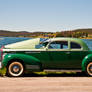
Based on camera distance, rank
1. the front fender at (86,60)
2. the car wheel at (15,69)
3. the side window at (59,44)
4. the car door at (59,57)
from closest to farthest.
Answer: the car wheel at (15,69)
the front fender at (86,60)
the car door at (59,57)
the side window at (59,44)

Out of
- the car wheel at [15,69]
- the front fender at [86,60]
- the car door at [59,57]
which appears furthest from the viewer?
the car door at [59,57]

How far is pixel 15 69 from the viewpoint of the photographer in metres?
7.79

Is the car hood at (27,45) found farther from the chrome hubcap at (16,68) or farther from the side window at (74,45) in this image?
the side window at (74,45)

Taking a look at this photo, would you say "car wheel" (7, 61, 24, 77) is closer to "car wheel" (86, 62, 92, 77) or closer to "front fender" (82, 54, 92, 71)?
"front fender" (82, 54, 92, 71)

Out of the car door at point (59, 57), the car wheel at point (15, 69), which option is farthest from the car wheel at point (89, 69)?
the car wheel at point (15, 69)

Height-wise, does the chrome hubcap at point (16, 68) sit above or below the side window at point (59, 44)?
below

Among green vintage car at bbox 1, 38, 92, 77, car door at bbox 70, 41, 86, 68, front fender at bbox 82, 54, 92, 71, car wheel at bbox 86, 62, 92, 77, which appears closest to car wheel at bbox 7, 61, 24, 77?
green vintage car at bbox 1, 38, 92, 77

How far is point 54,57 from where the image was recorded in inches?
314

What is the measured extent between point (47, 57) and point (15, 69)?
52.8 inches

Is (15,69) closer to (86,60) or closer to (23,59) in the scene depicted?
(23,59)

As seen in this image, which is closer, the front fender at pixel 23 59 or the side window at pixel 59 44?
the front fender at pixel 23 59

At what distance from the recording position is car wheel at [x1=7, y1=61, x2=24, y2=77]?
7754 millimetres

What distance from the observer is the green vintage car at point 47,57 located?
7.82m

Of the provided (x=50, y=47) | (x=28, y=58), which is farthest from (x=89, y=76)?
(x=28, y=58)
